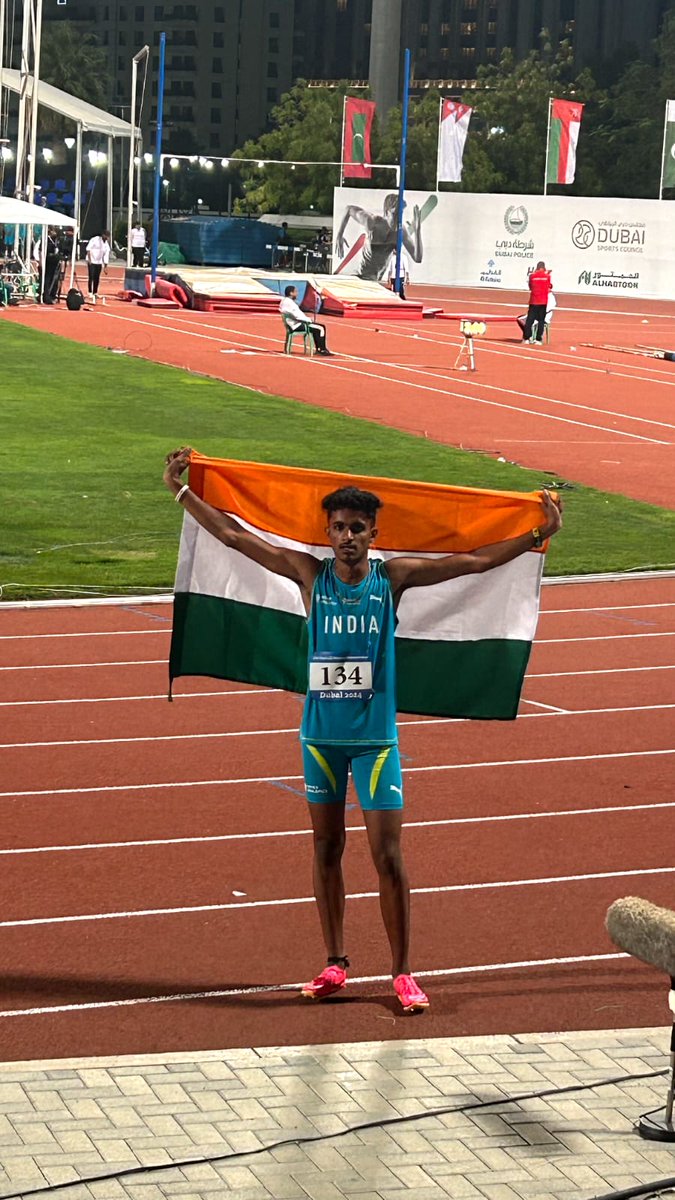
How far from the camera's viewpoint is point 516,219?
66.8 m

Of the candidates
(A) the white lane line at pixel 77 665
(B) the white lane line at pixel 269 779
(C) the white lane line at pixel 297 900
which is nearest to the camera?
(C) the white lane line at pixel 297 900

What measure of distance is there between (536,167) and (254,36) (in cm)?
6288

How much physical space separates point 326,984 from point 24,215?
38.0 metres

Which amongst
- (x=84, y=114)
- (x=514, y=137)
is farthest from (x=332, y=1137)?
(x=514, y=137)

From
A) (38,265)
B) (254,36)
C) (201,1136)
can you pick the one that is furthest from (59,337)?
(254,36)

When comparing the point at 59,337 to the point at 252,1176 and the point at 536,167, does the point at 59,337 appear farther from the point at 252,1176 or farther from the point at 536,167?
the point at 536,167

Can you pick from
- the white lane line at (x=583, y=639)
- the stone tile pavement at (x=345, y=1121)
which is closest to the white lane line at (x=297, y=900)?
the stone tile pavement at (x=345, y=1121)

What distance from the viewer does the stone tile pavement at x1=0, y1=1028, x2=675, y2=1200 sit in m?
5.31

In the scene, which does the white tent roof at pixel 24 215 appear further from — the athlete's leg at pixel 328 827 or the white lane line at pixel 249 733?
the athlete's leg at pixel 328 827

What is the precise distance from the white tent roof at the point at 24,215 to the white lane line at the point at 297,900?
35.7m

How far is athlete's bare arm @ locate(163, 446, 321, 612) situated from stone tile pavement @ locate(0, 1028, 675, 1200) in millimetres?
1857

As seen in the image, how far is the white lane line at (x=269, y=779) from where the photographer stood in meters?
9.81

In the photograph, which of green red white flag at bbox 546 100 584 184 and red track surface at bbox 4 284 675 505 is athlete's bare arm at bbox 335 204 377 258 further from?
red track surface at bbox 4 284 675 505

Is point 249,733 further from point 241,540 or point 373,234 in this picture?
point 373,234
